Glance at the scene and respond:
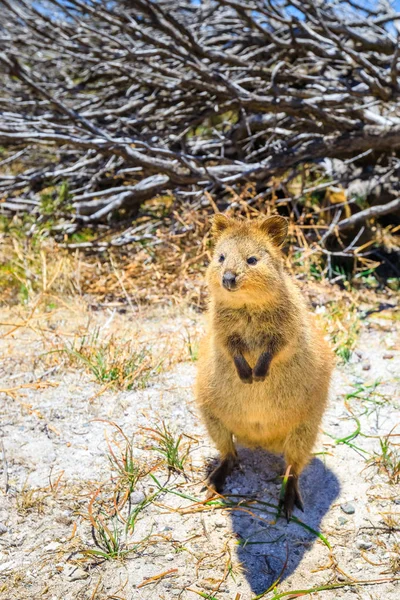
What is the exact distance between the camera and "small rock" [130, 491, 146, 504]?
9.24 ft

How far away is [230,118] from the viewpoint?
607 centimetres

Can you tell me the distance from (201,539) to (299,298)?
4.13ft

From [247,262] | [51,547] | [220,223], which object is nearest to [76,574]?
[51,547]

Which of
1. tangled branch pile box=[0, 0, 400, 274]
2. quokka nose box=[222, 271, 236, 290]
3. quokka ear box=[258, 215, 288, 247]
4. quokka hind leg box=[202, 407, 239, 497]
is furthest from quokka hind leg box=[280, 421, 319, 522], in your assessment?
tangled branch pile box=[0, 0, 400, 274]

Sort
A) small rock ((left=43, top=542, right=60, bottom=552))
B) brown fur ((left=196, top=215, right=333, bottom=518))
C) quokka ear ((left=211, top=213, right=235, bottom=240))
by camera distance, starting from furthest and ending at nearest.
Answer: quokka ear ((left=211, top=213, right=235, bottom=240)), brown fur ((left=196, top=215, right=333, bottom=518)), small rock ((left=43, top=542, right=60, bottom=552))

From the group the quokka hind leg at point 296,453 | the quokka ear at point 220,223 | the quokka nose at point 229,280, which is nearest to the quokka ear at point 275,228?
the quokka ear at point 220,223

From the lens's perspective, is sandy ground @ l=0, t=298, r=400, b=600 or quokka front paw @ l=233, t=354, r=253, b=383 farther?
quokka front paw @ l=233, t=354, r=253, b=383

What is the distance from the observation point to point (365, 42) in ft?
17.0

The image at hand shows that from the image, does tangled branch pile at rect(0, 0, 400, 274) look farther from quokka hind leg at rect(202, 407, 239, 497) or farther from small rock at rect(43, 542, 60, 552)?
small rock at rect(43, 542, 60, 552)

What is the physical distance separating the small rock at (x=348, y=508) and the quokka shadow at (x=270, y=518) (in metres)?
0.07

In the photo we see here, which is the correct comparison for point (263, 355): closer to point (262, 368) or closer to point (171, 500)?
point (262, 368)

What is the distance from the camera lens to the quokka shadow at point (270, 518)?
99.0 inches

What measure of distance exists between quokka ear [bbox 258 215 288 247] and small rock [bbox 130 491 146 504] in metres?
1.38

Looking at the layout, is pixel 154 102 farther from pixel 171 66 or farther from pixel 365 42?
pixel 365 42
